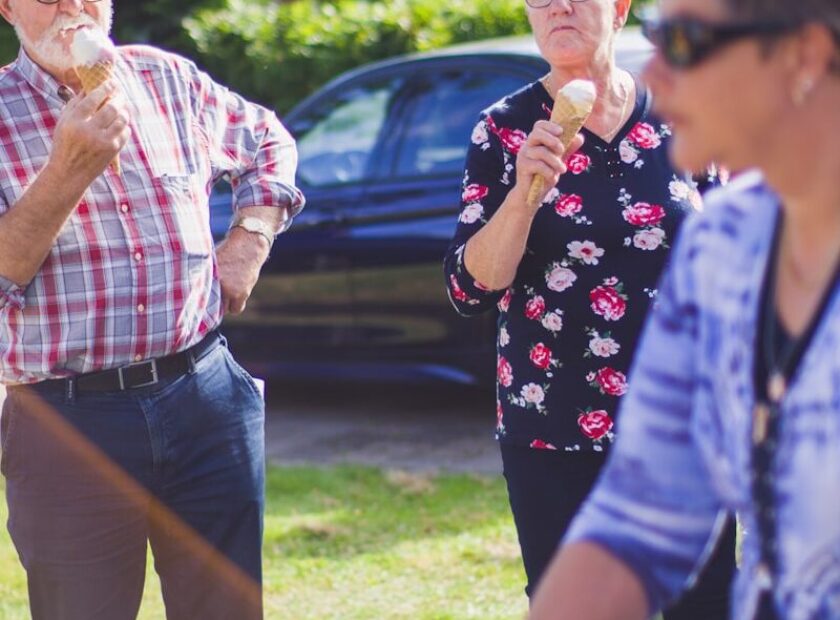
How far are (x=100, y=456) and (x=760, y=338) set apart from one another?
1.86 meters

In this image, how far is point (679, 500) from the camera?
6.11 feet

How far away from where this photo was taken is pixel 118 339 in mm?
3195

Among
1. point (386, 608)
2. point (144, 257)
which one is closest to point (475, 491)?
point (386, 608)

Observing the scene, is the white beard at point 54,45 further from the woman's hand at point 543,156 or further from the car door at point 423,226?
the car door at point 423,226

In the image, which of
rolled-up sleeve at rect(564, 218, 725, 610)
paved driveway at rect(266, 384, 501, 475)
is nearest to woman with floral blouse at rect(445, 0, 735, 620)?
rolled-up sleeve at rect(564, 218, 725, 610)

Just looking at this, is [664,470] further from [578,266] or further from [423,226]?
[423,226]

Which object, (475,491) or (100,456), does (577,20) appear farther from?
(475,491)

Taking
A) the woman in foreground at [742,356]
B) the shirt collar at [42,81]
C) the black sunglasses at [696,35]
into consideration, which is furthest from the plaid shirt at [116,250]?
the black sunglasses at [696,35]

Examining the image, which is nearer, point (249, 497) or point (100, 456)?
point (100, 456)

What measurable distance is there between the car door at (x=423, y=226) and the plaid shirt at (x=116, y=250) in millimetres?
3594

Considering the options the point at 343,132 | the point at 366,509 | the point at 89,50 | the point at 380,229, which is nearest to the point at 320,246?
the point at 380,229

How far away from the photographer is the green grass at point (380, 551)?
5098 mm

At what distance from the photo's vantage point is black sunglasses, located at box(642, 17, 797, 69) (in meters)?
1.65

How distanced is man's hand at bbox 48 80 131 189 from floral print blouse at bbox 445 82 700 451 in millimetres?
780
